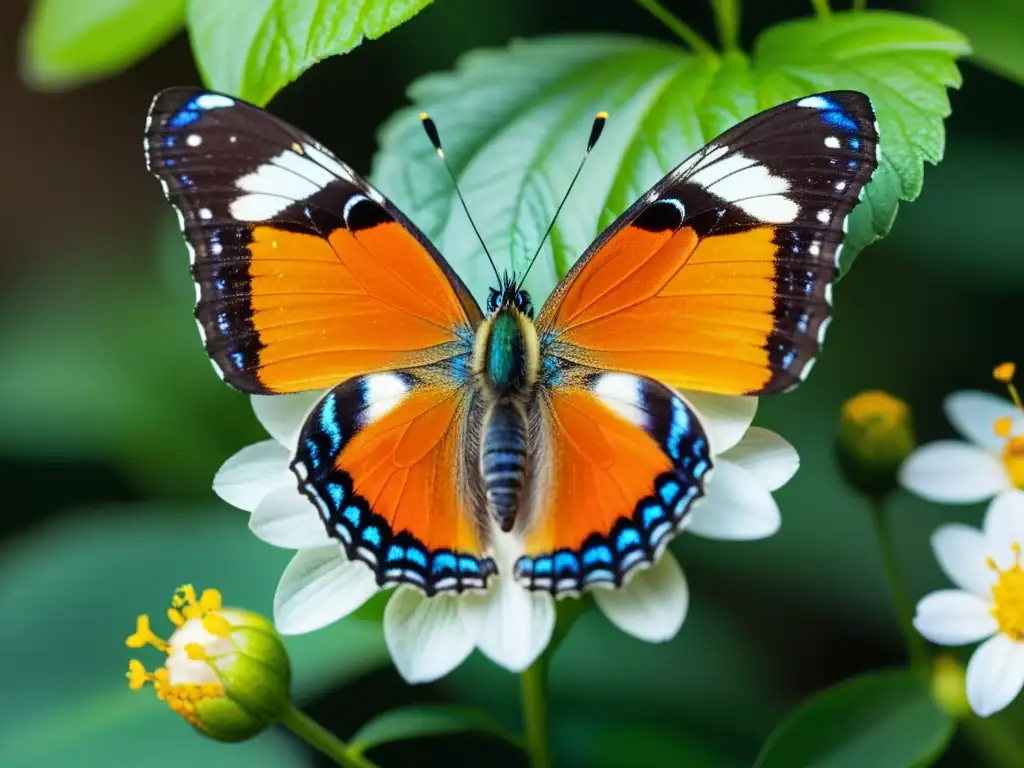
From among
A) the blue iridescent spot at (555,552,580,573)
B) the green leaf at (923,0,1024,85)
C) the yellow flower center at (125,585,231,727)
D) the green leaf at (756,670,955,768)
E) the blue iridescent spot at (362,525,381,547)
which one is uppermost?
the green leaf at (923,0,1024,85)

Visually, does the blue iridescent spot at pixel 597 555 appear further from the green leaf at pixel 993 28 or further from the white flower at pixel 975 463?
the green leaf at pixel 993 28

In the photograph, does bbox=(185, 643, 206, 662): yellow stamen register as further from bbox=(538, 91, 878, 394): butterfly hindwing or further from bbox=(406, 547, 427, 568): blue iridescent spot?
bbox=(538, 91, 878, 394): butterfly hindwing

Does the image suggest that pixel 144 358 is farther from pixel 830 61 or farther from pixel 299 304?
pixel 830 61

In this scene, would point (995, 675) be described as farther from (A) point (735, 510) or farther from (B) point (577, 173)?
(B) point (577, 173)

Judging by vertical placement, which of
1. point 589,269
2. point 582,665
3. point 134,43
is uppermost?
point 134,43

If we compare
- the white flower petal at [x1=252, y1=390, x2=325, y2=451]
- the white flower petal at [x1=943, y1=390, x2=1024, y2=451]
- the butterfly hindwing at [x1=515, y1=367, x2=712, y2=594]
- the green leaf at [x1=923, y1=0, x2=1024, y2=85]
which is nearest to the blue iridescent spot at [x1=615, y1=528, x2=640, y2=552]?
the butterfly hindwing at [x1=515, y1=367, x2=712, y2=594]

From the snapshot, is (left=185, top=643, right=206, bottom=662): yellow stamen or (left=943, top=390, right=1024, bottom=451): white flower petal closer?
(left=185, top=643, right=206, bottom=662): yellow stamen

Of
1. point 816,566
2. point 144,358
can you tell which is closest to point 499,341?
point 816,566
